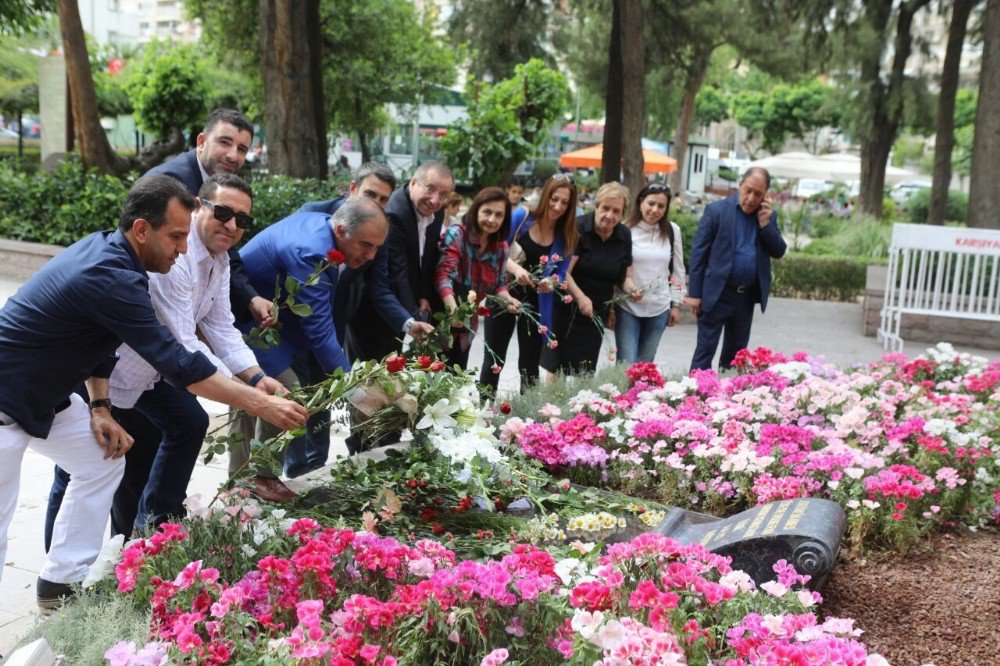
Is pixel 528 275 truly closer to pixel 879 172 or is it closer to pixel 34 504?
pixel 34 504

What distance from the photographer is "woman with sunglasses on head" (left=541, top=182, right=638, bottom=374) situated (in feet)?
20.0

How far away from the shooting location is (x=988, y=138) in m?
11.6

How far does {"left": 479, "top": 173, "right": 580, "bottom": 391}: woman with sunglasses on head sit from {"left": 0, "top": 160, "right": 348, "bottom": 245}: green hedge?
4843 millimetres

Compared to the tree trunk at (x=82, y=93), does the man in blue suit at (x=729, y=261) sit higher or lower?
lower

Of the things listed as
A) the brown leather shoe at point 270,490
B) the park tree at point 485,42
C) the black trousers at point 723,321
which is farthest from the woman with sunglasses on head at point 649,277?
the park tree at point 485,42

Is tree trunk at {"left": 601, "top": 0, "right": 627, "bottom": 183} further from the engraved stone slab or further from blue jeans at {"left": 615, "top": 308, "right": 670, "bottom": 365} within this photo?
the engraved stone slab

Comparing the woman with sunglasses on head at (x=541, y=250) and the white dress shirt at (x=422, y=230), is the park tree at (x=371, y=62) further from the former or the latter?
the white dress shirt at (x=422, y=230)

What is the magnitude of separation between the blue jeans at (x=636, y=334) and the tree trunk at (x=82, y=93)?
7.79 m

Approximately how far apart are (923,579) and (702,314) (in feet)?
10.7

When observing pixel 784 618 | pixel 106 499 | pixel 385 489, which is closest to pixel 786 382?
pixel 385 489

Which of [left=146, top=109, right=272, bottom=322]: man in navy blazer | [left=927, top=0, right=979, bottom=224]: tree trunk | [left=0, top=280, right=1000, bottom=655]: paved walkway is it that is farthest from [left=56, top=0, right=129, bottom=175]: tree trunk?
[left=927, top=0, right=979, bottom=224]: tree trunk

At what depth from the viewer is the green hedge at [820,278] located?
47.5ft

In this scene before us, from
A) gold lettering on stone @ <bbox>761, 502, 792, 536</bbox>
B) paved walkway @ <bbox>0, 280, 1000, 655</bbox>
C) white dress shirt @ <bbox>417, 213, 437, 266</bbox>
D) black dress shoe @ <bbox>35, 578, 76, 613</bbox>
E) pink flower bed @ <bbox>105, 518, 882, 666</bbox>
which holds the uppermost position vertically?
white dress shirt @ <bbox>417, 213, 437, 266</bbox>

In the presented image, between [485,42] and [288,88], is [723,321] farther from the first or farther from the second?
[485,42]
